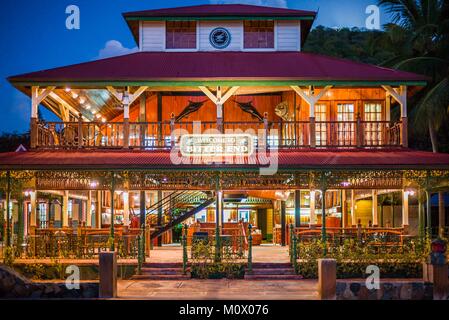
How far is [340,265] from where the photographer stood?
1798 centimetres

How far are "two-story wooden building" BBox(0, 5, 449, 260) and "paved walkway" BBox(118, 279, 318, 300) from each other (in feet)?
6.37

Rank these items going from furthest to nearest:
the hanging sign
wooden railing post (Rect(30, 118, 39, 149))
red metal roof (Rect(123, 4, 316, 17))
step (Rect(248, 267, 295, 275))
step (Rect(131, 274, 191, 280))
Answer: red metal roof (Rect(123, 4, 316, 17)), wooden railing post (Rect(30, 118, 39, 149)), the hanging sign, step (Rect(248, 267, 295, 275)), step (Rect(131, 274, 191, 280))

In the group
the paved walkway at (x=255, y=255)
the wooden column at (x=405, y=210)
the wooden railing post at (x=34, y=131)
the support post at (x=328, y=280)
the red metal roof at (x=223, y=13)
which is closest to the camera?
the support post at (x=328, y=280)

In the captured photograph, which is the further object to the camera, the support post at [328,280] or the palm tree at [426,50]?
the palm tree at [426,50]

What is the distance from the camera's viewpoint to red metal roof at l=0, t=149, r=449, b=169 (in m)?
17.6

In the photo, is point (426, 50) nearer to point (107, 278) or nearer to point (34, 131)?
point (34, 131)

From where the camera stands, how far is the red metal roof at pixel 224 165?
17.6 meters

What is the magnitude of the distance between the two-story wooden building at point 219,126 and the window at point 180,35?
4 cm

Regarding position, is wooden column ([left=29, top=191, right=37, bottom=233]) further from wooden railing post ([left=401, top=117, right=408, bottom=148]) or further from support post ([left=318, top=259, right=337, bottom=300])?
wooden railing post ([left=401, top=117, right=408, bottom=148])

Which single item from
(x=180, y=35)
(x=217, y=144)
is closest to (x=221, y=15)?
(x=180, y=35)

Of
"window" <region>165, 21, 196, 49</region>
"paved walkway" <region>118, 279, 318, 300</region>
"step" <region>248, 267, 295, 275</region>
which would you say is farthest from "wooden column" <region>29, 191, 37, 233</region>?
"window" <region>165, 21, 196, 49</region>

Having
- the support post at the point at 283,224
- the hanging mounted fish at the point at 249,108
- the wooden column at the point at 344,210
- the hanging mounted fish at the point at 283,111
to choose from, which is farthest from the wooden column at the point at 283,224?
the hanging mounted fish at the point at 249,108

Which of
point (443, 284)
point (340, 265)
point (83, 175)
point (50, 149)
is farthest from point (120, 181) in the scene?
point (443, 284)

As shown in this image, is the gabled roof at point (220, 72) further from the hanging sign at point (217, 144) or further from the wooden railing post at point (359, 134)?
the hanging sign at point (217, 144)
